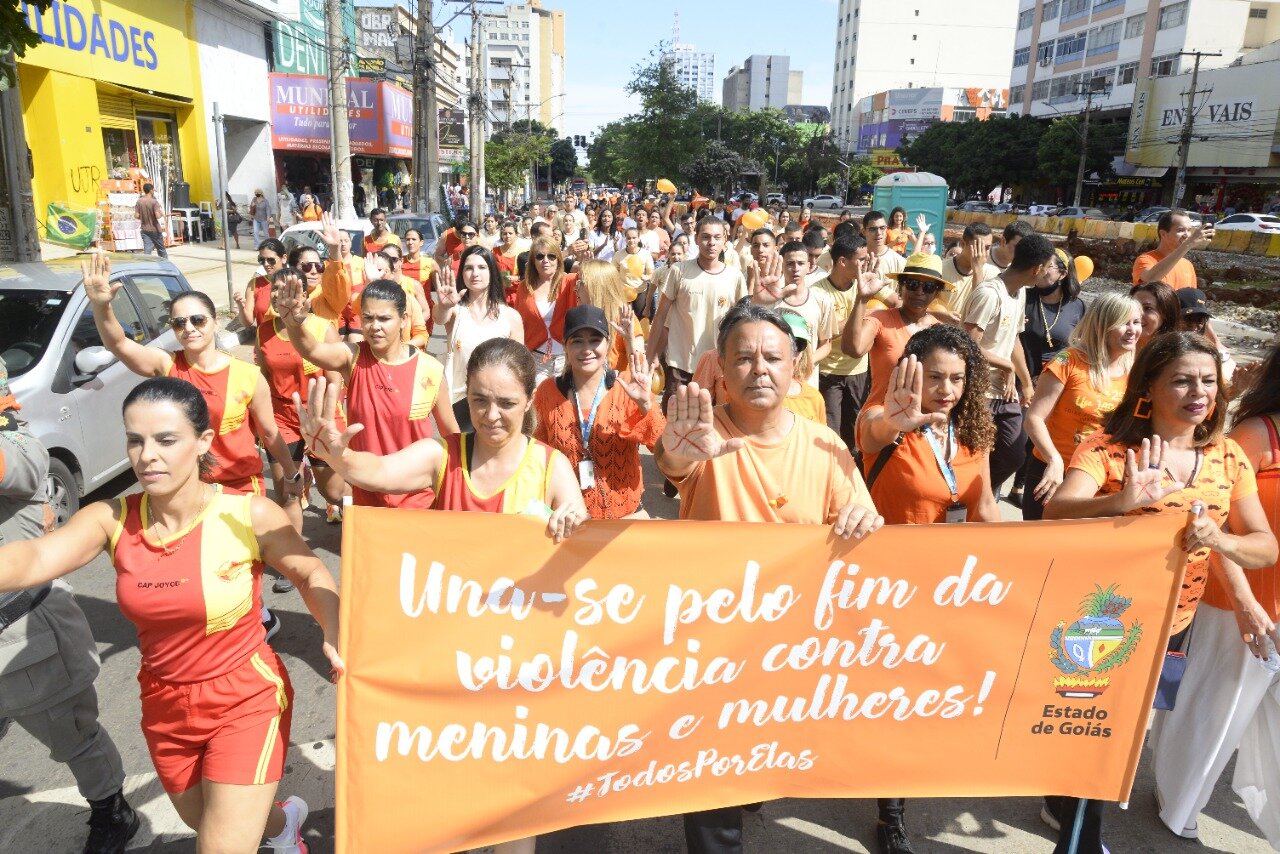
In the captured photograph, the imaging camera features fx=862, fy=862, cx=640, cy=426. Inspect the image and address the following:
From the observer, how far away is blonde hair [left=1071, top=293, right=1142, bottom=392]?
4293 millimetres

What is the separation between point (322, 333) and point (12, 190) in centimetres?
653

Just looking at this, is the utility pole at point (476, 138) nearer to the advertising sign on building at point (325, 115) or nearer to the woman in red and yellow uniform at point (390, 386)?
the advertising sign on building at point (325, 115)

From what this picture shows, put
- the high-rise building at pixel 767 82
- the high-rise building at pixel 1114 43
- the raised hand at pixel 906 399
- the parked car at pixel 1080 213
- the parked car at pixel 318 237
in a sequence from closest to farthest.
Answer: the raised hand at pixel 906 399, the parked car at pixel 318 237, the parked car at pixel 1080 213, the high-rise building at pixel 1114 43, the high-rise building at pixel 767 82

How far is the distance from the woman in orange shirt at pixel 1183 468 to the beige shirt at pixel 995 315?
266 cm

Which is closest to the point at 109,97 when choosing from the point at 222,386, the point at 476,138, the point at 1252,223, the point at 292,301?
the point at 476,138

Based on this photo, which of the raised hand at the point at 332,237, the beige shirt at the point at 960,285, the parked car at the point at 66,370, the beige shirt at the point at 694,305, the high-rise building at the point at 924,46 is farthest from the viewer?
the high-rise building at the point at 924,46

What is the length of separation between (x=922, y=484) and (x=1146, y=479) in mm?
733

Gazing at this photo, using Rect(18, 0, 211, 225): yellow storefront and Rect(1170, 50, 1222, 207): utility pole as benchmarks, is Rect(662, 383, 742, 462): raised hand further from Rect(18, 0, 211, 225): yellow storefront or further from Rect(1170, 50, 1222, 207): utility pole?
Rect(1170, 50, 1222, 207): utility pole

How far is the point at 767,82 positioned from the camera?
181125 millimetres

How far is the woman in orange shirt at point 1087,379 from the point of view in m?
4.29

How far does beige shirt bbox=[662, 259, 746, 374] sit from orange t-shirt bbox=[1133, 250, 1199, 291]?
125 inches

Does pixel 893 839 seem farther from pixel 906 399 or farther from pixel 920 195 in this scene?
pixel 920 195

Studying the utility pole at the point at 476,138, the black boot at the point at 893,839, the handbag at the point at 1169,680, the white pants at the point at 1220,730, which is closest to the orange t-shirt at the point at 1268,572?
the white pants at the point at 1220,730

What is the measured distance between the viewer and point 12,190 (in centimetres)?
948
